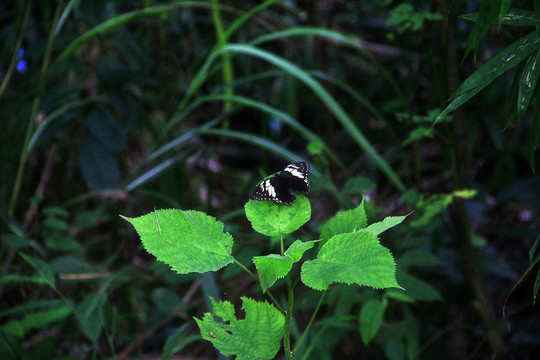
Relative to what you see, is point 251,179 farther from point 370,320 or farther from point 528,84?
point 528,84

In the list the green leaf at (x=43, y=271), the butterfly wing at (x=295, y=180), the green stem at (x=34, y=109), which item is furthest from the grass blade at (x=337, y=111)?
the green leaf at (x=43, y=271)

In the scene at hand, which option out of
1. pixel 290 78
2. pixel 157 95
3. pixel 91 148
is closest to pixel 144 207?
pixel 91 148

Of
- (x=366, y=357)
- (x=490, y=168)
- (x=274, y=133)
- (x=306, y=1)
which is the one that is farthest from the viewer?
(x=274, y=133)

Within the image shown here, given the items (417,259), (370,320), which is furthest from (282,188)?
(417,259)

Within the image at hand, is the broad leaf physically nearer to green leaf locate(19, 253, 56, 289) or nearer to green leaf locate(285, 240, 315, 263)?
green leaf locate(285, 240, 315, 263)

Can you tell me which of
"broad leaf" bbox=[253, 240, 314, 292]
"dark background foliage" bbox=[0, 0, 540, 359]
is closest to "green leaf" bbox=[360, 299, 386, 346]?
"dark background foliage" bbox=[0, 0, 540, 359]

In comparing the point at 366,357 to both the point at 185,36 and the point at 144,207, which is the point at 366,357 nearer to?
the point at 144,207
